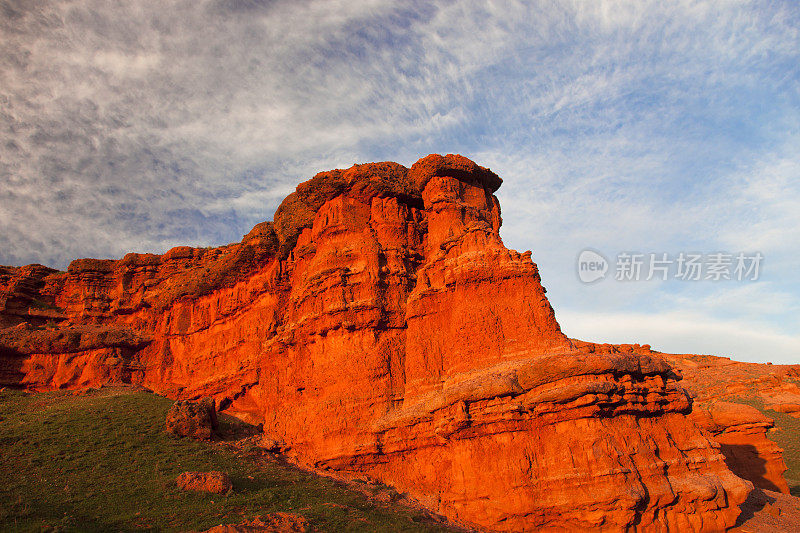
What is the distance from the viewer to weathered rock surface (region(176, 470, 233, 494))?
49.6 feet

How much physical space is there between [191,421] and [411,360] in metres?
10.7

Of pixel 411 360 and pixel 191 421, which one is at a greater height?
pixel 411 360

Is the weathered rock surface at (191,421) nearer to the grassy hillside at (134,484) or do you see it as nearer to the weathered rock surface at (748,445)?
the grassy hillside at (134,484)

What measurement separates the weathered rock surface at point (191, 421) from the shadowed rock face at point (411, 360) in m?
3.48

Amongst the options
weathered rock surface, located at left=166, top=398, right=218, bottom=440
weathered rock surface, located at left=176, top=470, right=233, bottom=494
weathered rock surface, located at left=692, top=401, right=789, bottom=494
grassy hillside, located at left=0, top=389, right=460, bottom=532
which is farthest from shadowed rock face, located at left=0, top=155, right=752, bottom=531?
weathered rock surface, located at left=692, top=401, right=789, bottom=494

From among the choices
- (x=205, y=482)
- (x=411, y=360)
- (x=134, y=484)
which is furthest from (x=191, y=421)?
(x=411, y=360)

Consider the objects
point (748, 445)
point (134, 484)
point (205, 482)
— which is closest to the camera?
point (205, 482)

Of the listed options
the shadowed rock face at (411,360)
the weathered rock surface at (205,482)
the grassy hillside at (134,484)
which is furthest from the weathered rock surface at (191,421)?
the weathered rock surface at (205,482)

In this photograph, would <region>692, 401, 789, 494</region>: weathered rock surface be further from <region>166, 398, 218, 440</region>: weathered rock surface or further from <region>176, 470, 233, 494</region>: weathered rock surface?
<region>166, 398, 218, 440</region>: weathered rock surface

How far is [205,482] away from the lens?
15.3 m

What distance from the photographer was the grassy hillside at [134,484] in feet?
41.3

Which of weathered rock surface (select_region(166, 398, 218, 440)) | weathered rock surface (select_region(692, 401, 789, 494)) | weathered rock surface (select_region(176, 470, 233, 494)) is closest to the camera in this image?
weathered rock surface (select_region(176, 470, 233, 494))

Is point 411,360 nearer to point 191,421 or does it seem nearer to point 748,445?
point 191,421

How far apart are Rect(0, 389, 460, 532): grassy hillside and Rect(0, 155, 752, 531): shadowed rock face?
115 inches
